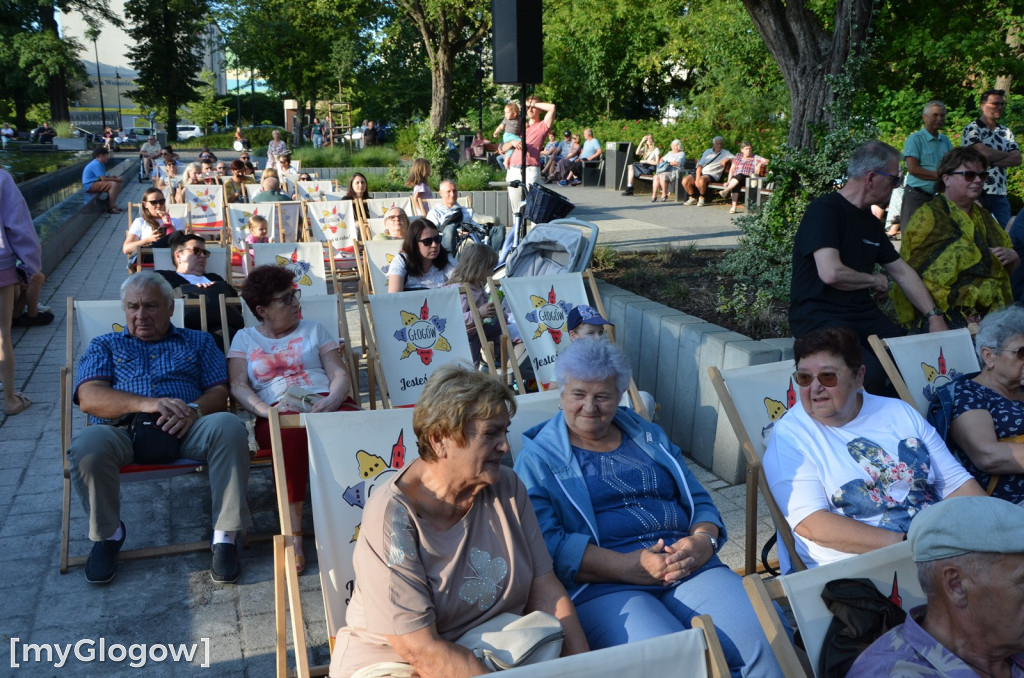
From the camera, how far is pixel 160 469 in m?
3.69

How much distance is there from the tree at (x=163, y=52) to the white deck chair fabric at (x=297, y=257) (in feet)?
167

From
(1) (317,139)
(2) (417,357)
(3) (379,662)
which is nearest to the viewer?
(3) (379,662)

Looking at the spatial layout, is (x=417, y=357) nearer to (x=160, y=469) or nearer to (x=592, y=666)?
(x=160, y=469)

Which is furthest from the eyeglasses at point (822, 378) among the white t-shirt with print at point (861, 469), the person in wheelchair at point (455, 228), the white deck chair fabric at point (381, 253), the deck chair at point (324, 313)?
the white deck chair fabric at point (381, 253)

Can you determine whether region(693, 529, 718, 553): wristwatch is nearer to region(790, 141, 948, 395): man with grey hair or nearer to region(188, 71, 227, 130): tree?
region(790, 141, 948, 395): man with grey hair

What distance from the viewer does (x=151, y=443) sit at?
367cm

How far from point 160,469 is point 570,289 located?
2.89 m

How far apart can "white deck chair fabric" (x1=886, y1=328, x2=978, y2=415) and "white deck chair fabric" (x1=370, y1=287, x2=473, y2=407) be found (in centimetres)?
232

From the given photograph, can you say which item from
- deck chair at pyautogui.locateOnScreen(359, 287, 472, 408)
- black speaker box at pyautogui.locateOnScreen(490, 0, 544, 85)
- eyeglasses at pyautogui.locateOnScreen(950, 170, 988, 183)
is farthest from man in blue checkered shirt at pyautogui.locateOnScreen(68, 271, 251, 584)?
black speaker box at pyautogui.locateOnScreen(490, 0, 544, 85)

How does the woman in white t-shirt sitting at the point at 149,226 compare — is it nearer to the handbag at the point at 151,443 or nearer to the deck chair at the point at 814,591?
the handbag at the point at 151,443

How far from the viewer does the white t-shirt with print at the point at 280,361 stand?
4.20m

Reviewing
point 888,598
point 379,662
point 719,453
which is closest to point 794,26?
point 719,453

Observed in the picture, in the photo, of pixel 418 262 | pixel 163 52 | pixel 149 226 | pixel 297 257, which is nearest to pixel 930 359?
pixel 418 262

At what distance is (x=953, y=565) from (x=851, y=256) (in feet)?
8.66
